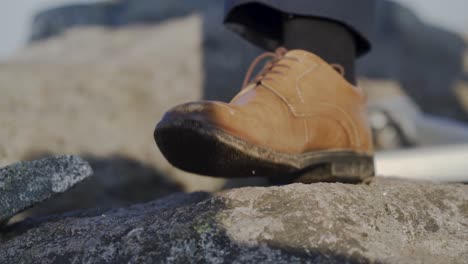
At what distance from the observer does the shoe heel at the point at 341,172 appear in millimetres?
1228

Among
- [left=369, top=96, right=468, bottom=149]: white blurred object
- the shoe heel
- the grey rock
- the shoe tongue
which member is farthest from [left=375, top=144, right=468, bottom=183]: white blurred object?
the grey rock

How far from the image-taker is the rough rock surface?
2.81 ft

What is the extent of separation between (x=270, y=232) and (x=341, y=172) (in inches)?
16.5

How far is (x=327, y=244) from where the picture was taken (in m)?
0.86

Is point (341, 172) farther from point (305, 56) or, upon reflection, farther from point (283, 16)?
point (283, 16)

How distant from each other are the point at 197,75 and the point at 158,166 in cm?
67

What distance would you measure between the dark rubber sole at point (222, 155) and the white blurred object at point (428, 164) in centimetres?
110

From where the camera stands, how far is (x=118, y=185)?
2.25 meters

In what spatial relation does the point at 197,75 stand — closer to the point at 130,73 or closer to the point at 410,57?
the point at 130,73

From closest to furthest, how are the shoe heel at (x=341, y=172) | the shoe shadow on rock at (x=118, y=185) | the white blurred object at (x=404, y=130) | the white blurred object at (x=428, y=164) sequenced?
the shoe heel at (x=341, y=172) → the shoe shadow on rock at (x=118, y=185) → the white blurred object at (x=428, y=164) → the white blurred object at (x=404, y=130)

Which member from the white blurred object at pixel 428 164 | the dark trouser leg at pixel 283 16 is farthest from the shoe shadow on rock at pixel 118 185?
the dark trouser leg at pixel 283 16

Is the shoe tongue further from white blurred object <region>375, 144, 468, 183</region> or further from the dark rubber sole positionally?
white blurred object <region>375, 144, 468, 183</region>

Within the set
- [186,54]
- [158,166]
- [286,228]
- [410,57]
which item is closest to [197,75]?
[186,54]

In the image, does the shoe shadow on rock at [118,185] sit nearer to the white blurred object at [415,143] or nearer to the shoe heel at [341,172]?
the white blurred object at [415,143]
